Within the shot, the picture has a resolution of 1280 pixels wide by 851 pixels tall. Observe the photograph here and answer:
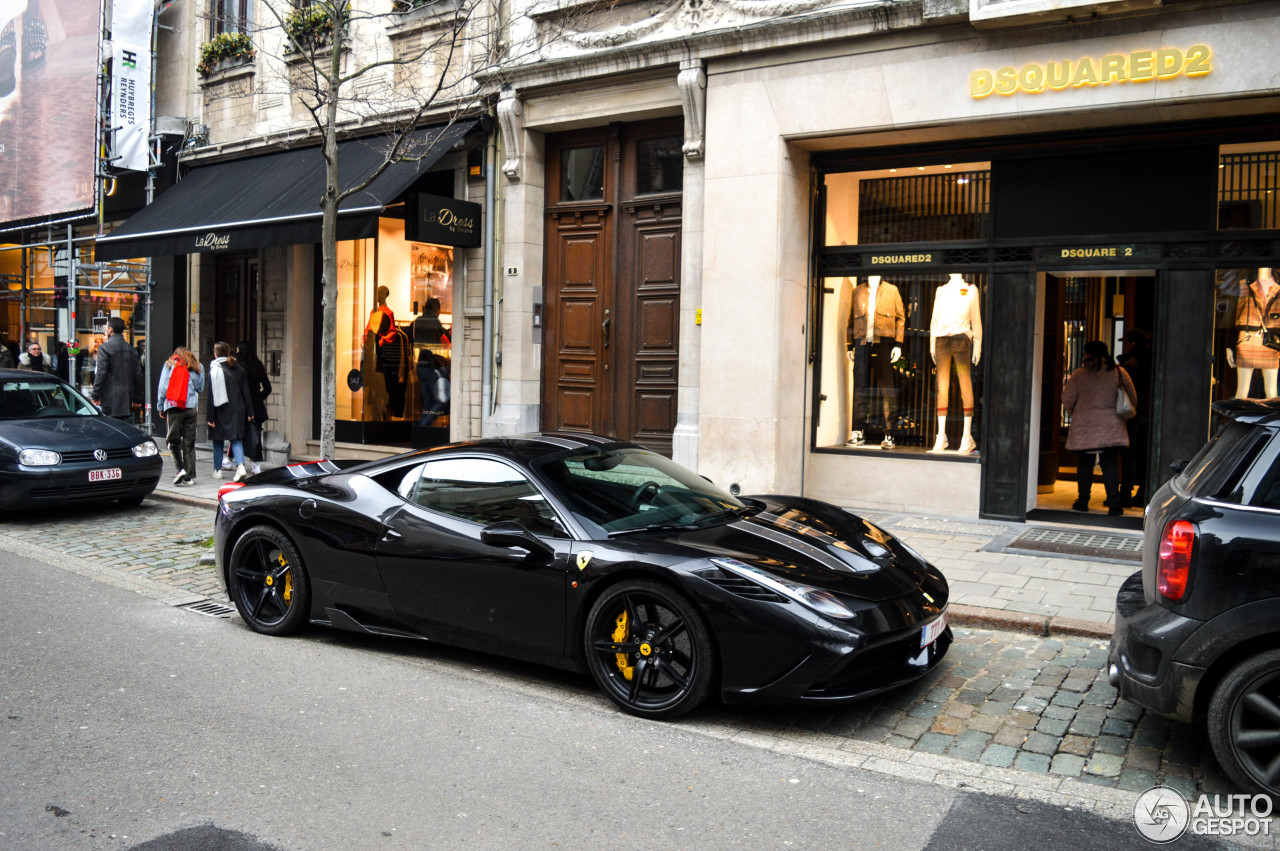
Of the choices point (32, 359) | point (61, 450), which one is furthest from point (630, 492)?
point (32, 359)

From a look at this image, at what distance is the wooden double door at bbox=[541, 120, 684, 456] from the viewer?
12.5m

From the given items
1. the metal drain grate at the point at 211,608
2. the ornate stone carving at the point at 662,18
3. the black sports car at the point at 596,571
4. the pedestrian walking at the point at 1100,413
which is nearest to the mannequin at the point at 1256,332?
the pedestrian walking at the point at 1100,413

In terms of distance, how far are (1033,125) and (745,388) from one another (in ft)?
12.5

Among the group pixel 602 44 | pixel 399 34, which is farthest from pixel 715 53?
pixel 399 34

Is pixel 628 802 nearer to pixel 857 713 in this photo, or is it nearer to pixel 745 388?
pixel 857 713

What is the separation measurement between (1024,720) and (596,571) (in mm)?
2229

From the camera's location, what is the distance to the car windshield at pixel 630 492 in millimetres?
5609

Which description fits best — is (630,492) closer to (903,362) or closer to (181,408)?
(903,362)

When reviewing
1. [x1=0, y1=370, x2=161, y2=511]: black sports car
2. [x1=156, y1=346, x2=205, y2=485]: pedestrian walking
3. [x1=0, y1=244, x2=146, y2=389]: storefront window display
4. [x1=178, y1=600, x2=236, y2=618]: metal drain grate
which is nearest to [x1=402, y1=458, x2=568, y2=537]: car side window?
[x1=178, y1=600, x2=236, y2=618]: metal drain grate

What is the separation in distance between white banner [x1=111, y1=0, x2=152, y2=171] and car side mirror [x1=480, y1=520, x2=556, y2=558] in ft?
49.0

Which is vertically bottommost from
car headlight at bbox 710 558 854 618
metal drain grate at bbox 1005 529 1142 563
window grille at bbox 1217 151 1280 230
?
metal drain grate at bbox 1005 529 1142 563

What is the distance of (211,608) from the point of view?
24.4 ft

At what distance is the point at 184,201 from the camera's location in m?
16.2

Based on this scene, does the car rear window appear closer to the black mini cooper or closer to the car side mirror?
the black mini cooper
